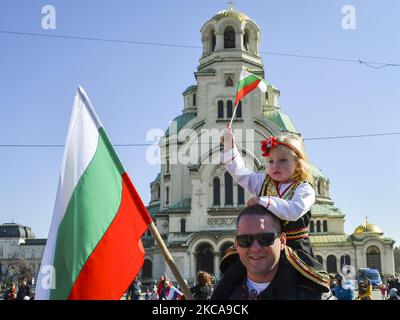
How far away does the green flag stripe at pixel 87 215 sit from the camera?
11.7 ft

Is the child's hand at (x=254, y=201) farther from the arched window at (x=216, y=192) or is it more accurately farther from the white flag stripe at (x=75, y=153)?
the arched window at (x=216, y=192)

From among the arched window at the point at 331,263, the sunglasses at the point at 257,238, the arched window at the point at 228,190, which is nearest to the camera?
the sunglasses at the point at 257,238

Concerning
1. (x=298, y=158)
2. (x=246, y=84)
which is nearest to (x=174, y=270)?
(x=298, y=158)

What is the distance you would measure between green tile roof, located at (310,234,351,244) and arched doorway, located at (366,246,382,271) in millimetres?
2114

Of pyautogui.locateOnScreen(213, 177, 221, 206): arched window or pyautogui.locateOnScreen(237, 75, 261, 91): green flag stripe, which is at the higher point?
pyautogui.locateOnScreen(213, 177, 221, 206): arched window

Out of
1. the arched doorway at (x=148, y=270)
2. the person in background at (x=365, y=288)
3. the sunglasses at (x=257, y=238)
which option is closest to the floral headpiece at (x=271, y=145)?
the sunglasses at (x=257, y=238)

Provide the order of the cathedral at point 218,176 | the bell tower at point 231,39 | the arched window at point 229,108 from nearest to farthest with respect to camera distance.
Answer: the cathedral at point 218,176 → the arched window at point 229,108 → the bell tower at point 231,39

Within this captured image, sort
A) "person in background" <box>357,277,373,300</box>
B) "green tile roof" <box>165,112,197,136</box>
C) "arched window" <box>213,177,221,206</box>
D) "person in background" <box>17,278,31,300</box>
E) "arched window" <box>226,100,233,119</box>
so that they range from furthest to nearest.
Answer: "green tile roof" <box>165,112,197,136</box> < "arched window" <box>226,100,233,119</box> < "arched window" <box>213,177,221,206</box> < "person in background" <box>17,278,31,300</box> < "person in background" <box>357,277,373,300</box>

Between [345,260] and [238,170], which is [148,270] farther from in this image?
[238,170]

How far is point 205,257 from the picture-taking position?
137 feet

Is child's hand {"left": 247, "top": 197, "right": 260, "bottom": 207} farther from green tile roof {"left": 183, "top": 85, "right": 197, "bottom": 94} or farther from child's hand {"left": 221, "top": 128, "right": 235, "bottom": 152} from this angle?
green tile roof {"left": 183, "top": 85, "right": 197, "bottom": 94}

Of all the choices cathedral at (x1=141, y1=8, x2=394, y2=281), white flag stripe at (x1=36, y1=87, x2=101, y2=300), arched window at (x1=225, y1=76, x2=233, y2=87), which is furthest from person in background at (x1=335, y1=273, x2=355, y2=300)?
arched window at (x1=225, y1=76, x2=233, y2=87)

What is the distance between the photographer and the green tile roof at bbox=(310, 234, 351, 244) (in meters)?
46.2
